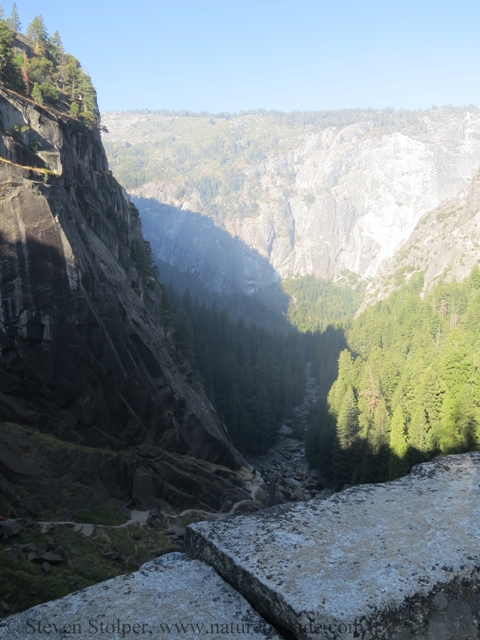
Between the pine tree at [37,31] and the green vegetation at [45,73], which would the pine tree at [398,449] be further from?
the pine tree at [37,31]

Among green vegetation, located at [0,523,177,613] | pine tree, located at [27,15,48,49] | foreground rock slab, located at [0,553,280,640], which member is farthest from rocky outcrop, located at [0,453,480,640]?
pine tree, located at [27,15,48,49]

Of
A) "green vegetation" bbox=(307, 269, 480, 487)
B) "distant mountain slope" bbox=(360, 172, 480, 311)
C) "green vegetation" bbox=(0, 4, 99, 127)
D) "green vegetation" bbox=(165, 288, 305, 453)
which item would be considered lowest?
"green vegetation" bbox=(165, 288, 305, 453)

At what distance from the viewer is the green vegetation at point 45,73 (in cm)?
3981

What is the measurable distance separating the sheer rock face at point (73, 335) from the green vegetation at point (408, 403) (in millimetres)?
14515

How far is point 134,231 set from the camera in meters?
67.0

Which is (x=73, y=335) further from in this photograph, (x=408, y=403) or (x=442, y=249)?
(x=442, y=249)

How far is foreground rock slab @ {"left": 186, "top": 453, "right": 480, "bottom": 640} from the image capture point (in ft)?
11.7

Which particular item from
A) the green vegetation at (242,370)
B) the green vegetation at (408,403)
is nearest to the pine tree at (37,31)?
the green vegetation at (242,370)

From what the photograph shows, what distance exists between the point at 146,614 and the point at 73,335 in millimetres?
30445

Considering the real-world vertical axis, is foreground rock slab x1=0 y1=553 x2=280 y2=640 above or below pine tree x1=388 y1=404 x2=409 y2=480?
above

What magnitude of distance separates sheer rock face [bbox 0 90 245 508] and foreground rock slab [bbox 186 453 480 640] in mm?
26103

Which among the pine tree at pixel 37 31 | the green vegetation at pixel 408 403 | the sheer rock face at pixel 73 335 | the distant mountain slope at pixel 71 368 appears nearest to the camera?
the distant mountain slope at pixel 71 368

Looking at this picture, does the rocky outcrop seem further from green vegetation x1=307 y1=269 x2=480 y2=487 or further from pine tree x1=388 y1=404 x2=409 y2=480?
pine tree x1=388 y1=404 x2=409 y2=480

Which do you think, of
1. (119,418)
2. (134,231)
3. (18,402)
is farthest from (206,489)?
(134,231)
